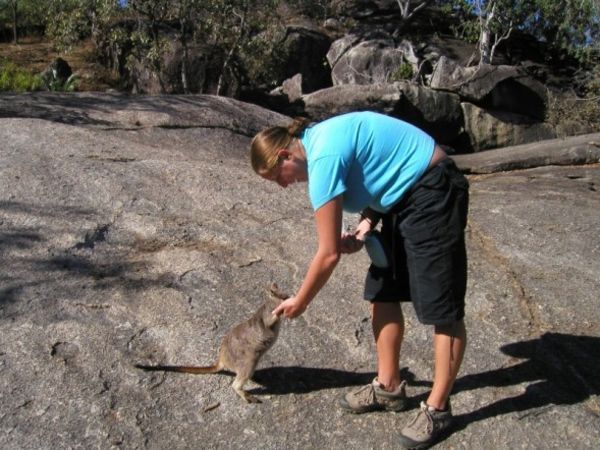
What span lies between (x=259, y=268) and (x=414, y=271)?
75.7 inches

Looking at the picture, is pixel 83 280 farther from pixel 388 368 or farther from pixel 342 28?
pixel 342 28

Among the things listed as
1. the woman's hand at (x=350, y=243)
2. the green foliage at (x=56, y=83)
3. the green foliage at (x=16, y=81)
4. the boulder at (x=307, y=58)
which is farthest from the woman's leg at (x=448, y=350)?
the boulder at (x=307, y=58)

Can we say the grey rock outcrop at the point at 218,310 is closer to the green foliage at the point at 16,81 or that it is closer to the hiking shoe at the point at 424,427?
the hiking shoe at the point at 424,427

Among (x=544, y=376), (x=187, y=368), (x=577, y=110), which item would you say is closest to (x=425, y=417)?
(x=544, y=376)

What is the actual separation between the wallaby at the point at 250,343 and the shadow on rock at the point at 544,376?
1014 mm

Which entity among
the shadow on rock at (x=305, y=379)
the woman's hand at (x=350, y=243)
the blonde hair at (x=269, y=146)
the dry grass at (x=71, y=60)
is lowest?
the dry grass at (x=71, y=60)

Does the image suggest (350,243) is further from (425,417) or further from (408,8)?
(408,8)

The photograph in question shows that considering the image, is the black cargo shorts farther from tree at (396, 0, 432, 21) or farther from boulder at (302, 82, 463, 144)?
tree at (396, 0, 432, 21)

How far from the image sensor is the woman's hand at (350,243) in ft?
10.7

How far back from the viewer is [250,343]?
348 centimetres

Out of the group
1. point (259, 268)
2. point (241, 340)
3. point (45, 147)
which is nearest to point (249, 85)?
point (45, 147)

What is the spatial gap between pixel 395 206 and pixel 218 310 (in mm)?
1600

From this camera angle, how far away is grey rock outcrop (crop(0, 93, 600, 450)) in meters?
3.37

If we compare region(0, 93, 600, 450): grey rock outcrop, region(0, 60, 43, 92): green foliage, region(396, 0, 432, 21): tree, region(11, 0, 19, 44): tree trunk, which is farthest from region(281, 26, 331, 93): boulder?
region(0, 93, 600, 450): grey rock outcrop
